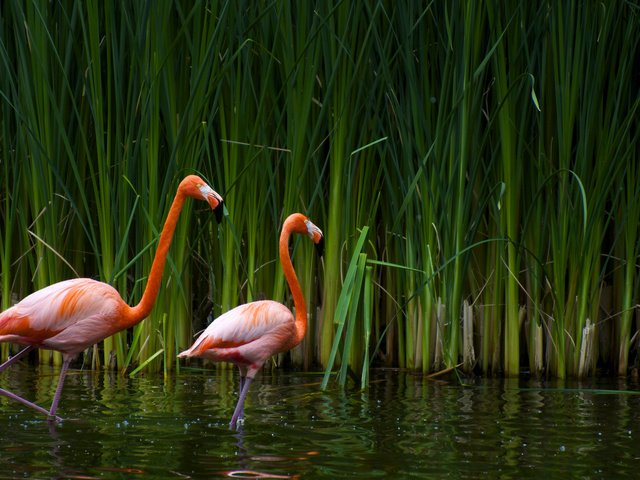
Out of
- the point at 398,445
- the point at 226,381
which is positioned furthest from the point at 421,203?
the point at 398,445

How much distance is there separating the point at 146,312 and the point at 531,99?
2759mm

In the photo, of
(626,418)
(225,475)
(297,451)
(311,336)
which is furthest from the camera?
(311,336)

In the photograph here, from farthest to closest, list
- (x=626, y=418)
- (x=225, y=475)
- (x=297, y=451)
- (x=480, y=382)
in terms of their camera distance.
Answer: (x=480, y=382), (x=626, y=418), (x=297, y=451), (x=225, y=475)

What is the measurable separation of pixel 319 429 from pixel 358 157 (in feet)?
7.76

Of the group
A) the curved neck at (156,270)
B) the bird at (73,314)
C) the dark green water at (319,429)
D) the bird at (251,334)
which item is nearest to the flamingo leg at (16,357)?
the bird at (73,314)

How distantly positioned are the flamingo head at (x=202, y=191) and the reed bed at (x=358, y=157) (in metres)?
0.95

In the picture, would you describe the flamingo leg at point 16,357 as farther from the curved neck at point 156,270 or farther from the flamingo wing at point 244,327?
the flamingo wing at point 244,327

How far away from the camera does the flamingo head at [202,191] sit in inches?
225

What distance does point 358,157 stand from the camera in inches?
289

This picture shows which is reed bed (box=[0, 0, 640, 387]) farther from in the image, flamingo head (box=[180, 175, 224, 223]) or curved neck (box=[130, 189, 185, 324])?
flamingo head (box=[180, 175, 224, 223])

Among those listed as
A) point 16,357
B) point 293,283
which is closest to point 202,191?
point 293,283

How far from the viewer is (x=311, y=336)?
7598 millimetres

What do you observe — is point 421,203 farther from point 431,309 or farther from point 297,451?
point 297,451

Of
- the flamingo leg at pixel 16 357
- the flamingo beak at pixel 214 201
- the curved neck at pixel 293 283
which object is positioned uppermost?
the flamingo beak at pixel 214 201
